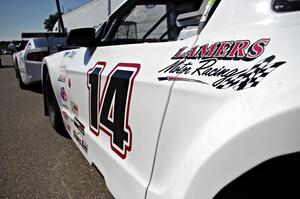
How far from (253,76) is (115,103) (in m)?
0.90

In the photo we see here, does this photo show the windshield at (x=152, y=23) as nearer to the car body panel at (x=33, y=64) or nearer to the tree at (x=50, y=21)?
the car body panel at (x=33, y=64)

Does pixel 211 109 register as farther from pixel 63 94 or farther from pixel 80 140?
pixel 63 94

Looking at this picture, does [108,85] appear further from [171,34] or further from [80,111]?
[171,34]

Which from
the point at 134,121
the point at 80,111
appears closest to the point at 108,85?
the point at 134,121

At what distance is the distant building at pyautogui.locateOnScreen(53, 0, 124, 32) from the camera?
15.3 m

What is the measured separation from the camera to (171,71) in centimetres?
112

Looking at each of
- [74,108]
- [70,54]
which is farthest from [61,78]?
[74,108]

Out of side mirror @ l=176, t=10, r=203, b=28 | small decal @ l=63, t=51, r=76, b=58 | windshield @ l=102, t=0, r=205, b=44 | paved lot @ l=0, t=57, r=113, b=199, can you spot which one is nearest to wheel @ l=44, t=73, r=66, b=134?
paved lot @ l=0, t=57, r=113, b=199

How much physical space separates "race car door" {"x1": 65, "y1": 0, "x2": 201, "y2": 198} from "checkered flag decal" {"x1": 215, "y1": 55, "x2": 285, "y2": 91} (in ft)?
1.01

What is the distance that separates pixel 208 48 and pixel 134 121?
1.75 ft

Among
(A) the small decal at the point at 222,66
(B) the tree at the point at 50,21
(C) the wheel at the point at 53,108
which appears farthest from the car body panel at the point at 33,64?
(B) the tree at the point at 50,21

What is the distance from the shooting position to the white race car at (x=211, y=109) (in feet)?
2.34

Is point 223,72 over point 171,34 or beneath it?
beneath

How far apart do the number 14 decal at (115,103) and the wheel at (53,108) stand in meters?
1.78
